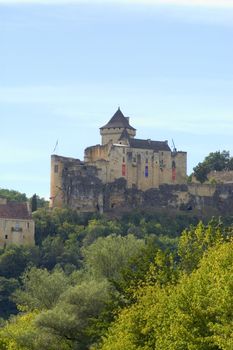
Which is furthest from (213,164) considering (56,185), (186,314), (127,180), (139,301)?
(186,314)

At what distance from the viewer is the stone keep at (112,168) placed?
161 metres

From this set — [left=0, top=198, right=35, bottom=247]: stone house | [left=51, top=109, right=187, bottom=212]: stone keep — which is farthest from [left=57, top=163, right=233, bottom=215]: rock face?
[left=0, top=198, right=35, bottom=247]: stone house

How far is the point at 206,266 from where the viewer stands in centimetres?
6144

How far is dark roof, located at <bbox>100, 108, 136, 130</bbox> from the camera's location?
170275 millimetres

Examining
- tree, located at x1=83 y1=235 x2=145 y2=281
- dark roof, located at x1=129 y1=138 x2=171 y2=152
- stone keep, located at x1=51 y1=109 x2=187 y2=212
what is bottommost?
tree, located at x1=83 y1=235 x2=145 y2=281

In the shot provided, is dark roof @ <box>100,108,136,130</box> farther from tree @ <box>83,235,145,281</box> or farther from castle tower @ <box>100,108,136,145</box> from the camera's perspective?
tree @ <box>83,235,145,281</box>

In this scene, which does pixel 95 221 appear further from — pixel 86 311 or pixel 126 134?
pixel 86 311

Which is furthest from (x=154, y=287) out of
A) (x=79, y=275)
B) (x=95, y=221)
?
(x=95, y=221)

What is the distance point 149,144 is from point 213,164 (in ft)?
61.2

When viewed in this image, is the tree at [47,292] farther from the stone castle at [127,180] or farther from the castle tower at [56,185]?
the stone castle at [127,180]

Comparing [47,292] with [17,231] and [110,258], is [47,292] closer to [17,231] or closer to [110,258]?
[110,258]

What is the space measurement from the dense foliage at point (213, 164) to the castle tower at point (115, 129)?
11.4 metres

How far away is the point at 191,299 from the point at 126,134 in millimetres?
111601

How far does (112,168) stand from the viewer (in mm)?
163250
